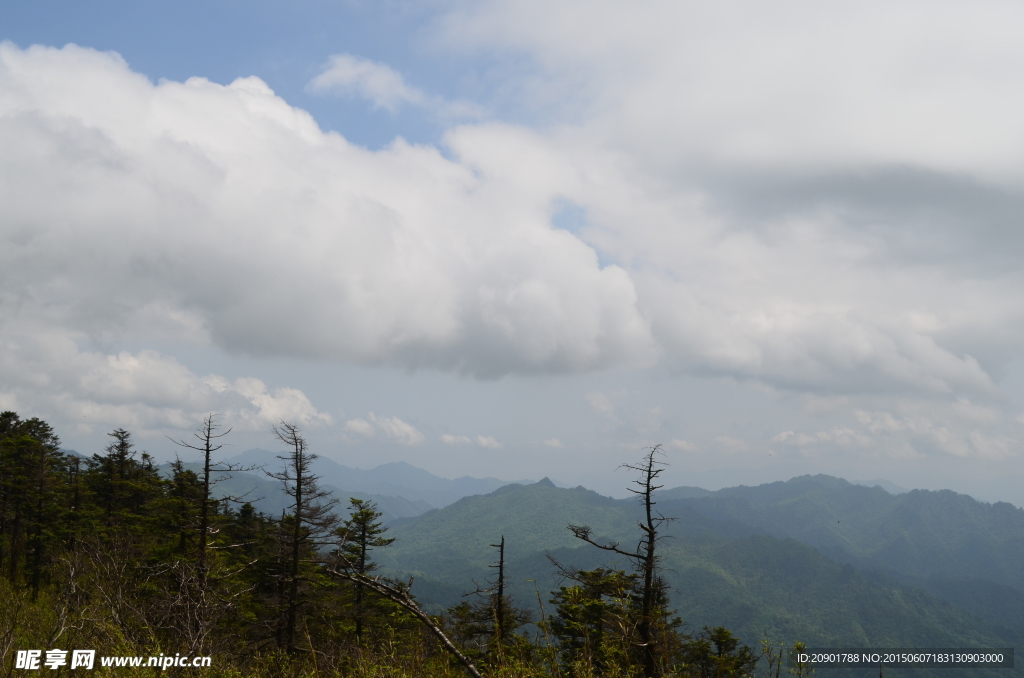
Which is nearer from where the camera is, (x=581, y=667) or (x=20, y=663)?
(x=581, y=667)

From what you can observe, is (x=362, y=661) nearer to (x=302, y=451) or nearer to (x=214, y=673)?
(x=214, y=673)

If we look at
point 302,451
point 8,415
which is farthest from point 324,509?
point 8,415

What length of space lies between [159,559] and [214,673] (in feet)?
78.2

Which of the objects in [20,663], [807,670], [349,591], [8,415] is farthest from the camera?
[8,415]

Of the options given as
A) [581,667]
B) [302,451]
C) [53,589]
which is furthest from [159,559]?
[581,667]

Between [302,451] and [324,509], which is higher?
[302,451]

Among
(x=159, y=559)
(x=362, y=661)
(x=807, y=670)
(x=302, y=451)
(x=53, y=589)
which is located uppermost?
(x=302, y=451)

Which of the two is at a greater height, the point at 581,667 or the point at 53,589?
the point at 581,667

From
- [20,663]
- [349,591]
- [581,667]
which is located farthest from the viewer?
[349,591]

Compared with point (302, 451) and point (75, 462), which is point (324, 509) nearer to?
point (302, 451)

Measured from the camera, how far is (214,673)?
7871 millimetres

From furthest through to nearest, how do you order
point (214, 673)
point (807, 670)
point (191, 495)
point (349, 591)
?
point (349, 591) < point (191, 495) < point (807, 670) < point (214, 673)

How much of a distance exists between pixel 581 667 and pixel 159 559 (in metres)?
27.8

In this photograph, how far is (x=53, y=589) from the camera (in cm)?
3462
